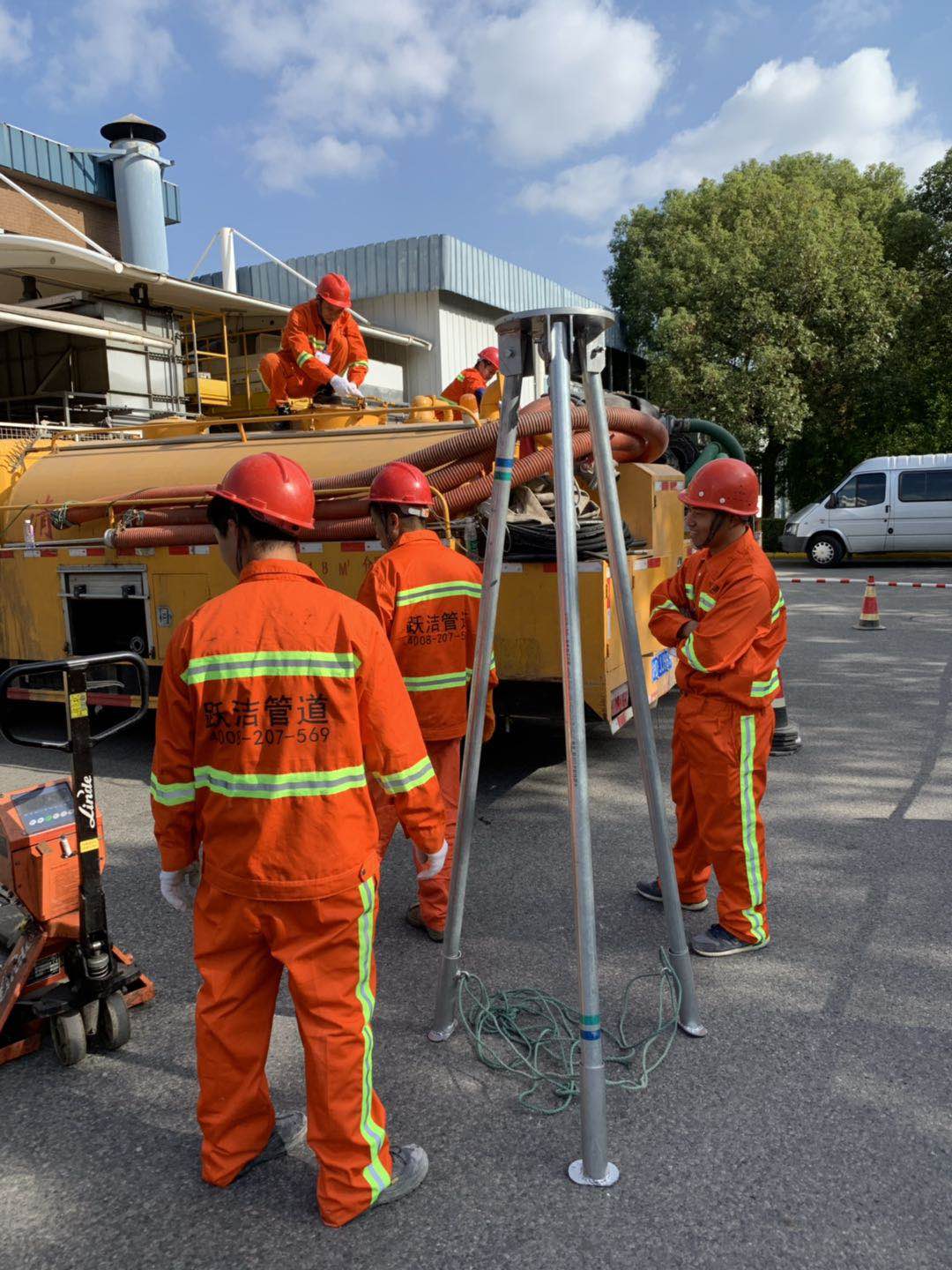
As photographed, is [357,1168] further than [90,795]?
No

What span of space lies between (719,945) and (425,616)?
63.4 inches

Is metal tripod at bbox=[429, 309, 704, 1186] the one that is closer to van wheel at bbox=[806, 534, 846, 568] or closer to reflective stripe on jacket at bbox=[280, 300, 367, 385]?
reflective stripe on jacket at bbox=[280, 300, 367, 385]

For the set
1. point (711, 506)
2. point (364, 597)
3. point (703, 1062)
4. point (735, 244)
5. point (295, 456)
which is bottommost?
point (703, 1062)

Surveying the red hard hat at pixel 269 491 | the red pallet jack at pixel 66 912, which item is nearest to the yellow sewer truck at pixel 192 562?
the red pallet jack at pixel 66 912

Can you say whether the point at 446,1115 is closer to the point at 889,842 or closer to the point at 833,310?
the point at 889,842

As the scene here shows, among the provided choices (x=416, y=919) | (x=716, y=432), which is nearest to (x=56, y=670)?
(x=416, y=919)

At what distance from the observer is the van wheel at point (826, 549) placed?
18000mm

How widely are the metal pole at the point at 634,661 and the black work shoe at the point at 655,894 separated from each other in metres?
0.81

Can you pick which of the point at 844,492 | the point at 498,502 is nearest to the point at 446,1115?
the point at 498,502

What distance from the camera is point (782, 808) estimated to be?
192 inches

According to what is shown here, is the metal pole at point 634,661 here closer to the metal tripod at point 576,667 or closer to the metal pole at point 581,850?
the metal tripod at point 576,667

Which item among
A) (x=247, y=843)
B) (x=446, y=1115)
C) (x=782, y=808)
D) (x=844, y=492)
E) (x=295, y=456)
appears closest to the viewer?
(x=247, y=843)

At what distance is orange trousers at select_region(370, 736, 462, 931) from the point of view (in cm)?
346

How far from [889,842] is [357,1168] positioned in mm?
3155
